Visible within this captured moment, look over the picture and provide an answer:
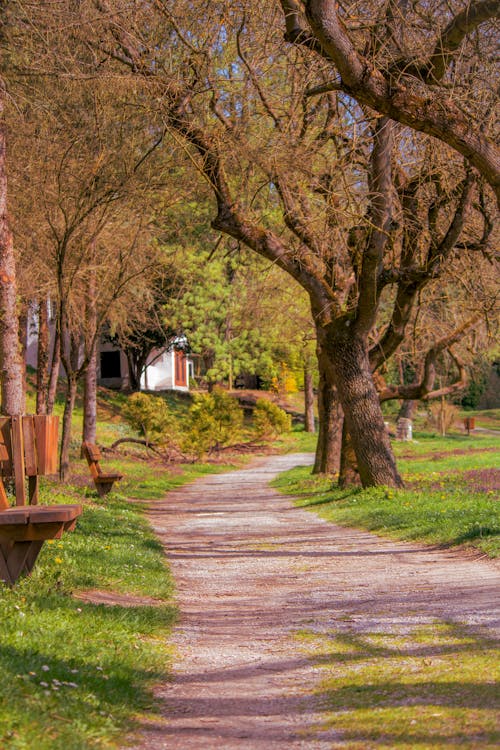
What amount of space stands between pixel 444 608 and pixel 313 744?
3.46 metres

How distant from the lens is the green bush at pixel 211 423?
1453 inches

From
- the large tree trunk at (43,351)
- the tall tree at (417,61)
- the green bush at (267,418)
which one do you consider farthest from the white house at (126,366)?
the tall tree at (417,61)

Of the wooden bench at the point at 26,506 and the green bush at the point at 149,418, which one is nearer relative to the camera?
the wooden bench at the point at 26,506

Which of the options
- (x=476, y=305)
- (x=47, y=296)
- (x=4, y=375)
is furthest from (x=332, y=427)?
(x=4, y=375)

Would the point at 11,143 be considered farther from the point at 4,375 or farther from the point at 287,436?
the point at 287,436

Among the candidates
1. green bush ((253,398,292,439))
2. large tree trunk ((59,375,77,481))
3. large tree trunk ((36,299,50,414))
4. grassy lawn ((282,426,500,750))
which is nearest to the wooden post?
grassy lawn ((282,426,500,750))

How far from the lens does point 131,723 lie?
5.02 meters

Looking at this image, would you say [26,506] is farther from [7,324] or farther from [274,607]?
[7,324]

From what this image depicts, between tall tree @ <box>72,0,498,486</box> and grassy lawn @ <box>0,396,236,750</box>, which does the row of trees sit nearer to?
tall tree @ <box>72,0,498,486</box>

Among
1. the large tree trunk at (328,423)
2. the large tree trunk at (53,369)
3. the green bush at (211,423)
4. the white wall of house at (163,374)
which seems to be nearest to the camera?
the large tree trunk at (53,369)

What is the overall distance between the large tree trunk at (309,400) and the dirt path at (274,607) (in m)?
37.1

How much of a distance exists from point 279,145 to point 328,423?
Answer: 11237 millimetres

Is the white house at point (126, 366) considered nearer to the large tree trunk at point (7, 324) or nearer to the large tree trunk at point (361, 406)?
the large tree trunk at point (361, 406)

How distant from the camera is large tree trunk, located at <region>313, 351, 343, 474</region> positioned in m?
25.2
